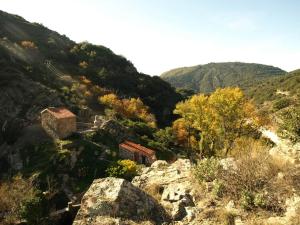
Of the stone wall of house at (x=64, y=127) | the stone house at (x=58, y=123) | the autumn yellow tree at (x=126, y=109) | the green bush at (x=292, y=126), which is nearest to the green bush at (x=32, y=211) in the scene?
the green bush at (x=292, y=126)

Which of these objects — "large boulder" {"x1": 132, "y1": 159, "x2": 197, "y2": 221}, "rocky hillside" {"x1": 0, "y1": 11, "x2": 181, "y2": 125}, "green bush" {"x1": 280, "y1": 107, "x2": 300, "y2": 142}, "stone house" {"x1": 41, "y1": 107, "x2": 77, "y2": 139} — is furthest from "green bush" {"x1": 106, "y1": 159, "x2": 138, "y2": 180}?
"rocky hillside" {"x1": 0, "y1": 11, "x2": 181, "y2": 125}

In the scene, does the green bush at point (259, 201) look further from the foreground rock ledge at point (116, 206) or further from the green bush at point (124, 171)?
the green bush at point (124, 171)

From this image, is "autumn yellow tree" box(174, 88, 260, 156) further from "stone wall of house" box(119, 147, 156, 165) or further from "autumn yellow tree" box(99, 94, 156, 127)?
"autumn yellow tree" box(99, 94, 156, 127)

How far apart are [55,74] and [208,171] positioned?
90.3m

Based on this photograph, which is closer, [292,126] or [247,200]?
[247,200]

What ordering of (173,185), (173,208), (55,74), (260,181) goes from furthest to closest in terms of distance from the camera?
1. (55,74)
2. (173,185)
3. (173,208)
4. (260,181)

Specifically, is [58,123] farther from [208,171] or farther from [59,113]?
[208,171]

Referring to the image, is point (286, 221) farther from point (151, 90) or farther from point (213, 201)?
point (151, 90)

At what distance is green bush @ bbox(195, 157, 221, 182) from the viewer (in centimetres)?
1463

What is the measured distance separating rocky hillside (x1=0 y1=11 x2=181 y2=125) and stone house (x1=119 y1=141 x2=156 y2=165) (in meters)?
20.5

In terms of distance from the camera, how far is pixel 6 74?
236 feet

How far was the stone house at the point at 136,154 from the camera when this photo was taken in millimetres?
54406

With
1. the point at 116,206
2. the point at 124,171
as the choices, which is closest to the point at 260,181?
the point at 116,206

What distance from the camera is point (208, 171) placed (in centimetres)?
1494
